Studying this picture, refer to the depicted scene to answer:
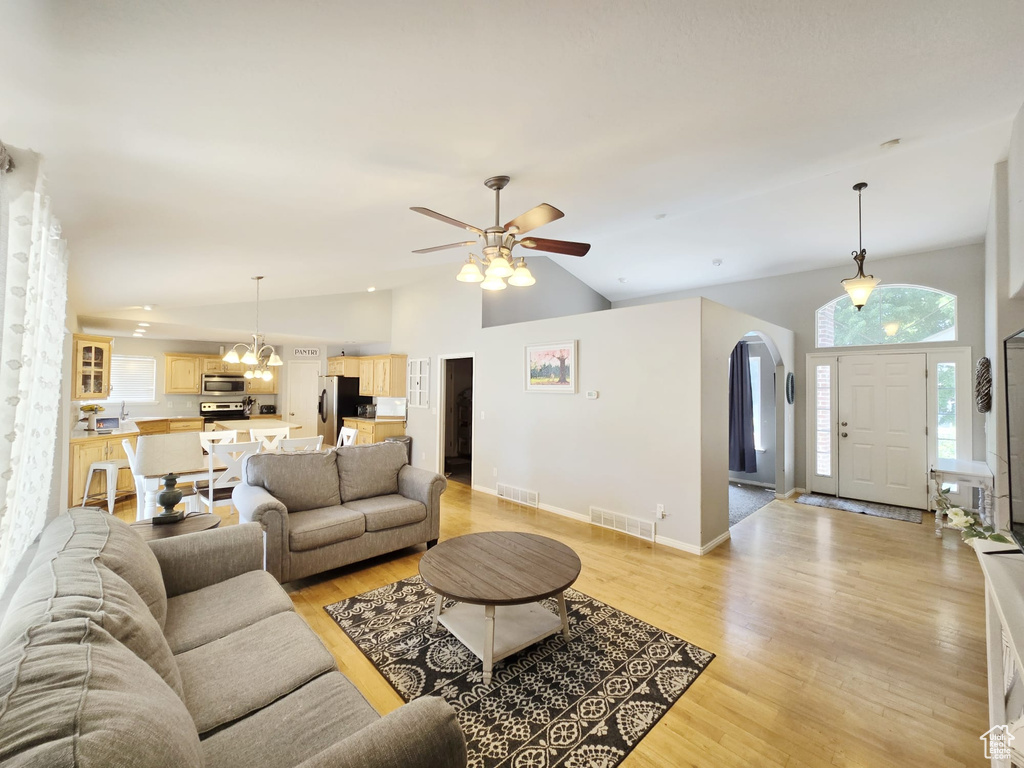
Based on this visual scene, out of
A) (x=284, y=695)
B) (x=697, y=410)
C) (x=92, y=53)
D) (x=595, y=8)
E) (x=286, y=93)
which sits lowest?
(x=284, y=695)

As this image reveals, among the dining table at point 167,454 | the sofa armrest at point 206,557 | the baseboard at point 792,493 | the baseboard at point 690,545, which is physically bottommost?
the baseboard at point 690,545

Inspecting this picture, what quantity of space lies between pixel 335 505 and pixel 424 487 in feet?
2.49

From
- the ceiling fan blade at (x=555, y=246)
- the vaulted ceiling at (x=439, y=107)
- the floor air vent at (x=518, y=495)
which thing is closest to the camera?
the vaulted ceiling at (x=439, y=107)

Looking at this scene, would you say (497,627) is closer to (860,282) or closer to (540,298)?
(860,282)

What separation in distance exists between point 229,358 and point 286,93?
543 cm

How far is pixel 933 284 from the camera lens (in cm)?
491

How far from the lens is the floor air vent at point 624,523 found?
160 inches

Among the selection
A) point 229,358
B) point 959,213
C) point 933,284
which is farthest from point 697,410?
point 229,358

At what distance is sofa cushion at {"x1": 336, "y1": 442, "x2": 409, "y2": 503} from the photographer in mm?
3687

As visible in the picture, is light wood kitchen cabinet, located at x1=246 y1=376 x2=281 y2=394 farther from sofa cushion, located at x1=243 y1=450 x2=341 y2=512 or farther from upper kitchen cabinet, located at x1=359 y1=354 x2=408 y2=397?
sofa cushion, located at x1=243 y1=450 x2=341 y2=512

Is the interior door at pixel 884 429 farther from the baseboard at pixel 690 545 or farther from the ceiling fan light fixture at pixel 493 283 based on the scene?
the ceiling fan light fixture at pixel 493 283

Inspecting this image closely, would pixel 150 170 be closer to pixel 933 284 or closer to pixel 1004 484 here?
pixel 1004 484

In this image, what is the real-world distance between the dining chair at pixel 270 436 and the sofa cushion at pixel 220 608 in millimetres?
2953

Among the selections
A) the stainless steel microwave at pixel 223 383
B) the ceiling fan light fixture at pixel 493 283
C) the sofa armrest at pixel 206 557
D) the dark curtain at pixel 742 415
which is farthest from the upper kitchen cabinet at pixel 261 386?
the dark curtain at pixel 742 415
